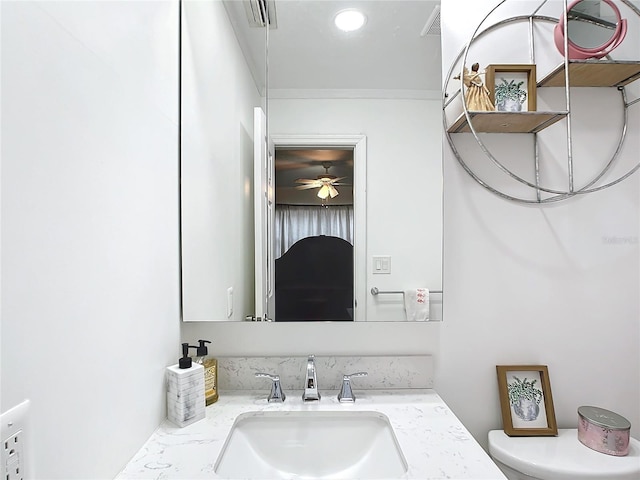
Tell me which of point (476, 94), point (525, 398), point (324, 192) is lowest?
point (525, 398)

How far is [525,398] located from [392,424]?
0.48 m

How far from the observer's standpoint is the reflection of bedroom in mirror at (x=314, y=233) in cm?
120

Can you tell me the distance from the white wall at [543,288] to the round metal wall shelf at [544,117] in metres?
0.03

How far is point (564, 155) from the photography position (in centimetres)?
126

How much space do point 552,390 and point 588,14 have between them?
1.16m

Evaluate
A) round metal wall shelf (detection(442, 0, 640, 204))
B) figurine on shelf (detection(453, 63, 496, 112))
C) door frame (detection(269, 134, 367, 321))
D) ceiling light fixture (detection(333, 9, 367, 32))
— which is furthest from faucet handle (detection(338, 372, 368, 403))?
ceiling light fixture (detection(333, 9, 367, 32))

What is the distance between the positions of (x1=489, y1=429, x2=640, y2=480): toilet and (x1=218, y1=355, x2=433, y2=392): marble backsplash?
0.87ft

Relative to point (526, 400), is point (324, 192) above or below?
above

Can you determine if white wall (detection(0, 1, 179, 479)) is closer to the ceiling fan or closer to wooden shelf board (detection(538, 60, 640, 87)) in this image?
the ceiling fan

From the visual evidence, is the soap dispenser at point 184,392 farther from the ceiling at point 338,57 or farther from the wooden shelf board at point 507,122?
the wooden shelf board at point 507,122

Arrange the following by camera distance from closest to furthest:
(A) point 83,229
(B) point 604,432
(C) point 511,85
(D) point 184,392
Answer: (A) point 83,229, (D) point 184,392, (B) point 604,432, (C) point 511,85

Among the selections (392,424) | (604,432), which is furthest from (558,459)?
(392,424)

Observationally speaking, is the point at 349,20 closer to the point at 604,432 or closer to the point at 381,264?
the point at 381,264

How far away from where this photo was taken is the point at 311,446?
105 cm
